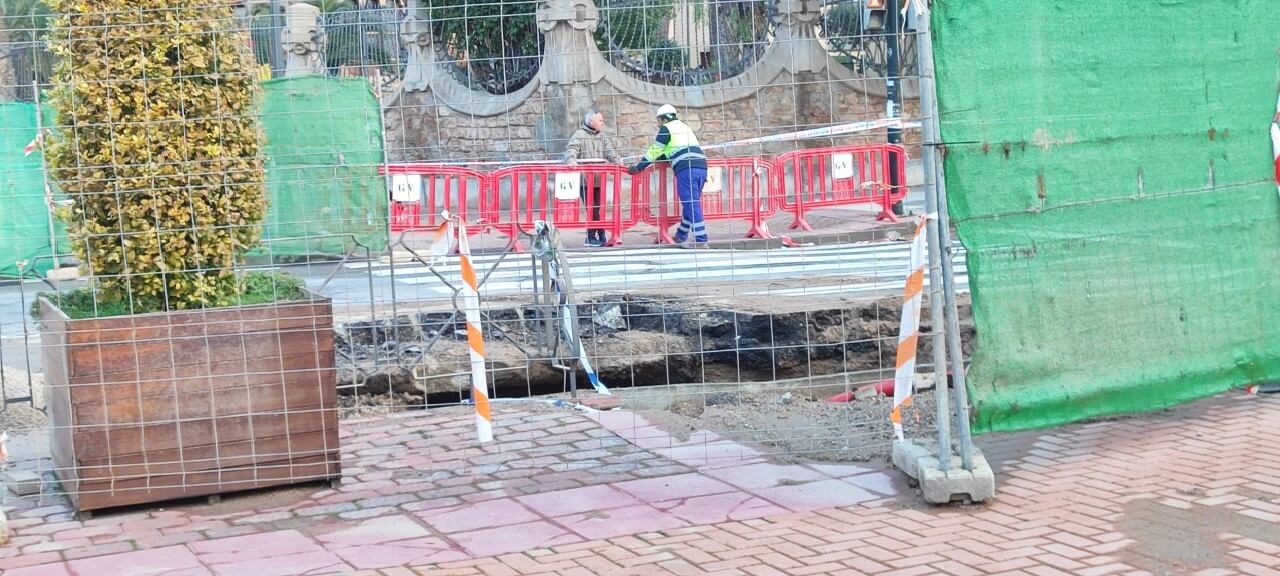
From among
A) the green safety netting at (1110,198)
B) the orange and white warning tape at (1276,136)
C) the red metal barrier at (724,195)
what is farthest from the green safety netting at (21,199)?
the orange and white warning tape at (1276,136)

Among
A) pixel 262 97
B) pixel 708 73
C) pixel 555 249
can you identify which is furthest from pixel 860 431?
pixel 708 73

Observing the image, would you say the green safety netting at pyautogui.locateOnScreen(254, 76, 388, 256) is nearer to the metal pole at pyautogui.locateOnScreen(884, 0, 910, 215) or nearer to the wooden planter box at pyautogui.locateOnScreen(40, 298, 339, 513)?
the wooden planter box at pyautogui.locateOnScreen(40, 298, 339, 513)

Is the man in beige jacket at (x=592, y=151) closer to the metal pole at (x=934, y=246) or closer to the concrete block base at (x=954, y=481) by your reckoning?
the metal pole at (x=934, y=246)

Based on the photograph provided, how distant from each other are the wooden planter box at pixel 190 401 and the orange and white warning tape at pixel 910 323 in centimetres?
265

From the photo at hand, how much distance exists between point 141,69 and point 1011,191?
12.9ft

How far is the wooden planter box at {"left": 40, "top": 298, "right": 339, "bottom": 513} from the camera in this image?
18.4ft

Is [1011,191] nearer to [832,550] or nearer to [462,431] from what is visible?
[832,550]

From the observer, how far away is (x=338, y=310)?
1073 cm

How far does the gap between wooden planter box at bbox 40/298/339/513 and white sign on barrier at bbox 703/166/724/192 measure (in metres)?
9.51

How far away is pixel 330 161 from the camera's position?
32.0 feet

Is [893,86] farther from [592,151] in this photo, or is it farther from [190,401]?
[190,401]

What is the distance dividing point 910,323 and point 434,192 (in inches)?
366

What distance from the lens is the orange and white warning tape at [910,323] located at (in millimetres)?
5664

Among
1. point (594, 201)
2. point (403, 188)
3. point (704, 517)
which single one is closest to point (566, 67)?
point (594, 201)
